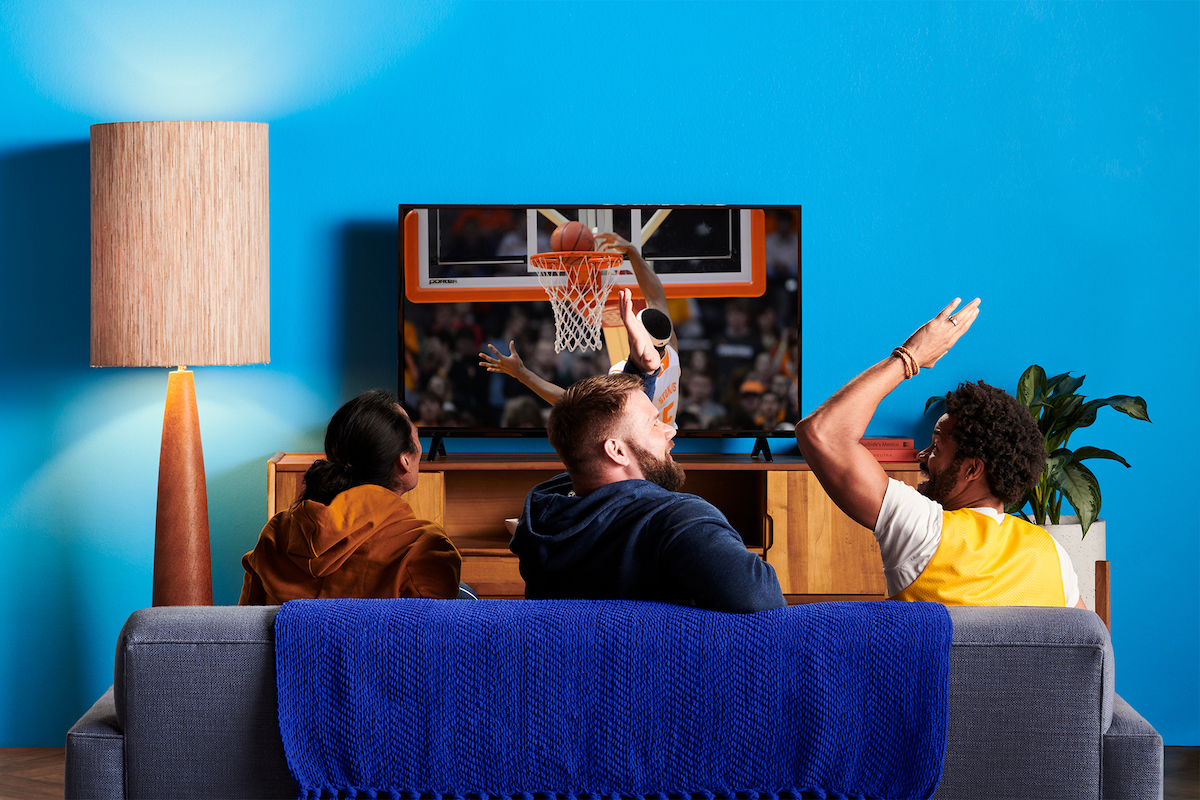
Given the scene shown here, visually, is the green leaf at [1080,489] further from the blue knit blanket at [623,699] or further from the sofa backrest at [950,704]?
the blue knit blanket at [623,699]

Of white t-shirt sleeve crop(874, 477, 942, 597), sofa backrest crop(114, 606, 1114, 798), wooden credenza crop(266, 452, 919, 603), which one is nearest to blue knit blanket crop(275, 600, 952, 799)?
sofa backrest crop(114, 606, 1114, 798)

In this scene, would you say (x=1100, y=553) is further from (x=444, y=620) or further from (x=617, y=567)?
(x=444, y=620)

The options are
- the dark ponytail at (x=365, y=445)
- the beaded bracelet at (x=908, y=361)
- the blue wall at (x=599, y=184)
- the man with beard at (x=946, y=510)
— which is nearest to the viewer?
the man with beard at (x=946, y=510)

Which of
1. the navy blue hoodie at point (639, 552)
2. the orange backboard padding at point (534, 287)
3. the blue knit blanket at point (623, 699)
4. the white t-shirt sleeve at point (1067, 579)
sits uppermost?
the orange backboard padding at point (534, 287)

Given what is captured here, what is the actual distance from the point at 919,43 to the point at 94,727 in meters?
3.21

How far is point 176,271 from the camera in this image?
3.00 metres

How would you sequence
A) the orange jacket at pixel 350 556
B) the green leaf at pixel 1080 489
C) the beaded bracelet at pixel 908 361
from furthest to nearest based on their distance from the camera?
1. the green leaf at pixel 1080 489
2. the orange jacket at pixel 350 556
3. the beaded bracelet at pixel 908 361

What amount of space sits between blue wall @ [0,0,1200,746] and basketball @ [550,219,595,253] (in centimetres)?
18

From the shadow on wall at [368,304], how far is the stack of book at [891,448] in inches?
64.1

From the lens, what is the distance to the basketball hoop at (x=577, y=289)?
11.1 feet

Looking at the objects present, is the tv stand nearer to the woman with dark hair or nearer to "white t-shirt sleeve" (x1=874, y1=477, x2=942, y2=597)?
the woman with dark hair

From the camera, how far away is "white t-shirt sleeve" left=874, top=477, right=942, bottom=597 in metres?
1.63

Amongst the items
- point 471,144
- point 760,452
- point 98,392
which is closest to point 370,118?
point 471,144

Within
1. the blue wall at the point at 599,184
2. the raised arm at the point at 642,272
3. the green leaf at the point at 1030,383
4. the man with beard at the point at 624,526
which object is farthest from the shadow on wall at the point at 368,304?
the green leaf at the point at 1030,383
